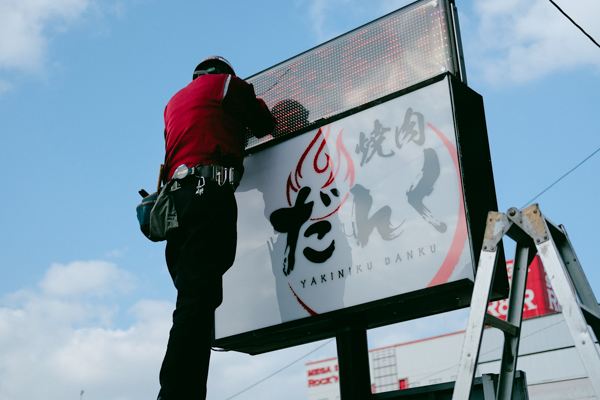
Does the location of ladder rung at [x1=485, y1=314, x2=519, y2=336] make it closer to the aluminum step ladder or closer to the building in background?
the aluminum step ladder

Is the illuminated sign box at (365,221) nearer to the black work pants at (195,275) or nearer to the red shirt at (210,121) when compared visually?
the red shirt at (210,121)

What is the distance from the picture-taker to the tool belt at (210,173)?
3158 millimetres

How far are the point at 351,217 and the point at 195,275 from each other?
100cm

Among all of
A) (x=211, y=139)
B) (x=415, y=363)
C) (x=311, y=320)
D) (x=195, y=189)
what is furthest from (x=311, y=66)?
(x=415, y=363)

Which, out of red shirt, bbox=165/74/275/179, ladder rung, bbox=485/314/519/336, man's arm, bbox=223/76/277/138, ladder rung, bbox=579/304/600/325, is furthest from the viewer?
man's arm, bbox=223/76/277/138

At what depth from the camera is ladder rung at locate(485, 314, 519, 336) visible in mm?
2373

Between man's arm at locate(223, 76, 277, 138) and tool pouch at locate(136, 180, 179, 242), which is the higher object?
man's arm at locate(223, 76, 277, 138)

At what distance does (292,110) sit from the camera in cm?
403

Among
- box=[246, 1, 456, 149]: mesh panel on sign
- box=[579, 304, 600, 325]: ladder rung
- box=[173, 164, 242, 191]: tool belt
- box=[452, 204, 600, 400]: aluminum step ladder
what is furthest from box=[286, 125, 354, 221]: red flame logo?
box=[579, 304, 600, 325]: ladder rung

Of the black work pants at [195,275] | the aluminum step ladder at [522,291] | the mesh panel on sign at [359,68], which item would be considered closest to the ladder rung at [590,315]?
the aluminum step ladder at [522,291]

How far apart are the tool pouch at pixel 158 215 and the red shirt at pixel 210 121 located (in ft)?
0.57

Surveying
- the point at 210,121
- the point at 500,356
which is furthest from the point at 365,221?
the point at 500,356

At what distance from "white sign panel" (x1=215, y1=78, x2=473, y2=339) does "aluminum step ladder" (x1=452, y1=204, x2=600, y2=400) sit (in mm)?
514

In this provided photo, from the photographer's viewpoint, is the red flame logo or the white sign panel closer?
the white sign panel
